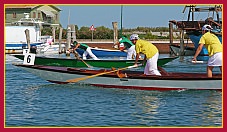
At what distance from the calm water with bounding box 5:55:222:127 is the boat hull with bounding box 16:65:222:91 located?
233 millimetres

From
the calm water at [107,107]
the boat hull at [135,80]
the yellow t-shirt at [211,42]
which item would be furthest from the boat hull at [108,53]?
the yellow t-shirt at [211,42]

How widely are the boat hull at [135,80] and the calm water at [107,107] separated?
0.23 m

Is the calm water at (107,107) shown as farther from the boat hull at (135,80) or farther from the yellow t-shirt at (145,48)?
the yellow t-shirt at (145,48)

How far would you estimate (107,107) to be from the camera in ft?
44.1

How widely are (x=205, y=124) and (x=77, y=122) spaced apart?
2788 mm

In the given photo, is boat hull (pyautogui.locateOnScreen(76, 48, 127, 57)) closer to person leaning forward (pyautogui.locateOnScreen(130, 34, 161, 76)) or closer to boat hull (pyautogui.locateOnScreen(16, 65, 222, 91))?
boat hull (pyautogui.locateOnScreen(16, 65, 222, 91))

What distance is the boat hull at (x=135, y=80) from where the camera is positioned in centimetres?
1584

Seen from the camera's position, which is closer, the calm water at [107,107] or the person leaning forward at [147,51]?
the calm water at [107,107]

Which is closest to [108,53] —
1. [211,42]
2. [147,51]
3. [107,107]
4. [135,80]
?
[135,80]

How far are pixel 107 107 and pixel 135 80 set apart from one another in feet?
10.8

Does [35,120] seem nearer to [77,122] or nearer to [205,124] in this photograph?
[77,122]

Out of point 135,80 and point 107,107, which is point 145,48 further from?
point 107,107

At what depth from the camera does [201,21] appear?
1524 inches

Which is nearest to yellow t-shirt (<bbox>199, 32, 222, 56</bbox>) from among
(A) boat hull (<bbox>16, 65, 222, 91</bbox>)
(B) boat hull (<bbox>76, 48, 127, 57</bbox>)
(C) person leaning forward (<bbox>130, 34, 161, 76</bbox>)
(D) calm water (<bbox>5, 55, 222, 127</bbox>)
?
(A) boat hull (<bbox>16, 65, 222, 91</bbox>)
